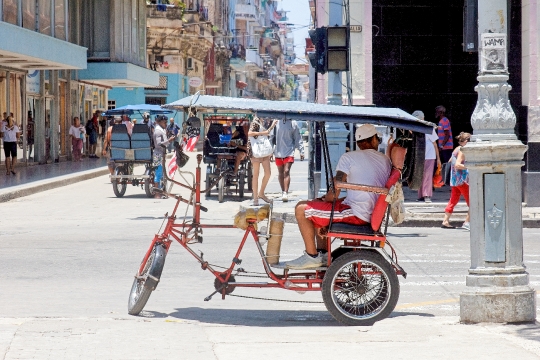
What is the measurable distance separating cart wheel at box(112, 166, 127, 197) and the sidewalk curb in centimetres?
206

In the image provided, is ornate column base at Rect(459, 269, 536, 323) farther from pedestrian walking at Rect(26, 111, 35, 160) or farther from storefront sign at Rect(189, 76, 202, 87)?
storefront sign at Rect(189, 76, 202, 87)

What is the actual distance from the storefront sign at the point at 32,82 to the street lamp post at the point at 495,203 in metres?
28.8

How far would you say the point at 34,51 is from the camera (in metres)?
29.6

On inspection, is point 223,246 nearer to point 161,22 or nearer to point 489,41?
point 489,41

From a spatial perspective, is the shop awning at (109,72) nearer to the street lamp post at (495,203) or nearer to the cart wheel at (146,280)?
the cart wheel at (146,280)

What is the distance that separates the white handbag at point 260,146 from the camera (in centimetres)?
1877

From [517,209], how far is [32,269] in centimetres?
555

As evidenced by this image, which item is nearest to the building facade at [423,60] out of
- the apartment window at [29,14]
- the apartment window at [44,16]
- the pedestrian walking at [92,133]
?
the apartment window at [29,14]

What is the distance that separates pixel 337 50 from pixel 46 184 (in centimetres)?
1111

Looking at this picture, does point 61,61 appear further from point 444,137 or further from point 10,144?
point 444,137

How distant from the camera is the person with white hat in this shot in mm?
8297

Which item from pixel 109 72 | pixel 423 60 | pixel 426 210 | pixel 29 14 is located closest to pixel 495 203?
pixel 426 210

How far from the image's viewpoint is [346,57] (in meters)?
16.2

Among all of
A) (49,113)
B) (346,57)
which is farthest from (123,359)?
(49,113)
